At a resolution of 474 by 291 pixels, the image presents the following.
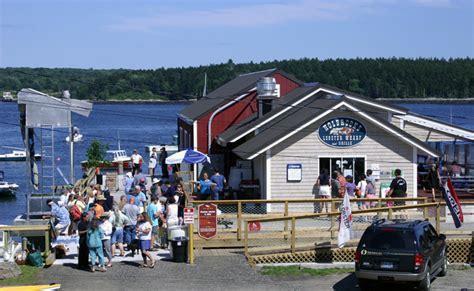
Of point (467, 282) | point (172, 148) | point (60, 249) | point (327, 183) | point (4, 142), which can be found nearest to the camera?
point (467, 282)

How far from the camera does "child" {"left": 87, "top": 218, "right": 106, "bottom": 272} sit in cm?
2103

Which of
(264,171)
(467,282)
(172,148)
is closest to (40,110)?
(264,171)

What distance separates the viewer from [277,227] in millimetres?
24984

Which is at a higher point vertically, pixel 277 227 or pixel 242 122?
pixel 242 122

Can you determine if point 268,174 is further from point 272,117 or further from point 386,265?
point 386,265

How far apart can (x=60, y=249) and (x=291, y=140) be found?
985cm

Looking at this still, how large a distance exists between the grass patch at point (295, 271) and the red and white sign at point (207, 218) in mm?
2277

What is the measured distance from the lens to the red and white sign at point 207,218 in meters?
23.9

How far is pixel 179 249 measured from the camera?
2220 cm

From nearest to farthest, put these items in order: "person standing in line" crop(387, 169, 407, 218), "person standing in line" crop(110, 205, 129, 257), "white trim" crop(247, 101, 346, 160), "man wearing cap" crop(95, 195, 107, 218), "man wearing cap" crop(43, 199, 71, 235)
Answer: "person standing in line" crop(110, 205, 129, 257) < "man wearing cap" crop(95, 195, 107, 218) < "man wearing cap" crop(43, 199, 71, 235) < "person standing in line" crop(387, 169, 407, 218) < "white trim" crop(247, 101, 346, 160)

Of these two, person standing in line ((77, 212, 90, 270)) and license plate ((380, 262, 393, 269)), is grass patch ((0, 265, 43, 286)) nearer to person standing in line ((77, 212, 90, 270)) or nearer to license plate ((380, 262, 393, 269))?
person standing in line ((77, 212, 90, 270))

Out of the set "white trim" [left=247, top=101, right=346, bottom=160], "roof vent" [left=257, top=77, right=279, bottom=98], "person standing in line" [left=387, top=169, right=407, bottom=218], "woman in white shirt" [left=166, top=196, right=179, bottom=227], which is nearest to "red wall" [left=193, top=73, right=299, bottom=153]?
"roof vent" [left=257, top=77, right=279, bottom=98]

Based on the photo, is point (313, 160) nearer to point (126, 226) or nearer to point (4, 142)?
point (126, 226)

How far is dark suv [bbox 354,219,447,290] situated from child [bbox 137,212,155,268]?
17.1 ft
